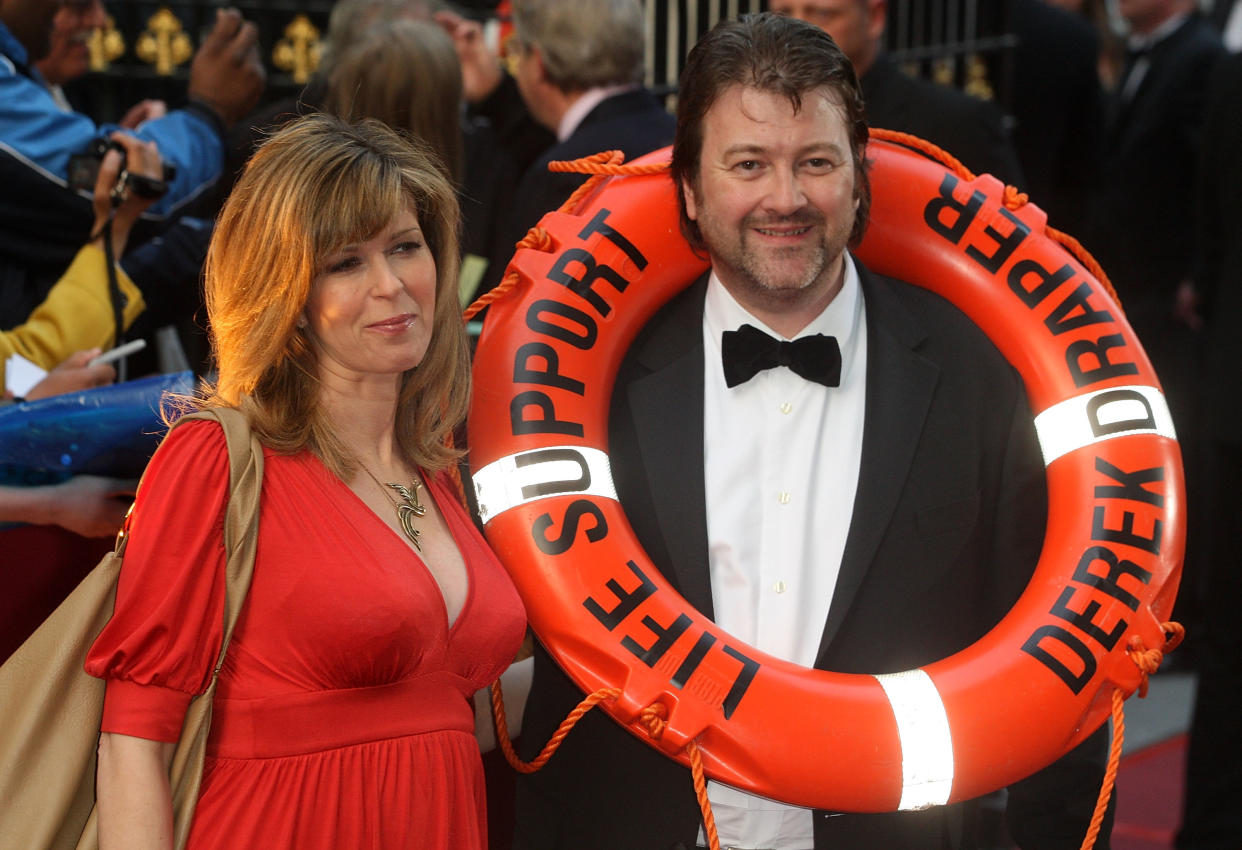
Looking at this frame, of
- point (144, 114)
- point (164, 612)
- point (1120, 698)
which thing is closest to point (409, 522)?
point (164, 612)

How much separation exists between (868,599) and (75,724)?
3.24 ft

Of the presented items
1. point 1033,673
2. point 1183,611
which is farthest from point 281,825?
point 1183,611

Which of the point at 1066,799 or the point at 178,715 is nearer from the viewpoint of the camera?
Result: the point at 178,715

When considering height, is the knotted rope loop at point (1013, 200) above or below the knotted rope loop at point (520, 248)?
above

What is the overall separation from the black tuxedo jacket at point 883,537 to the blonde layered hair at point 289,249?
447mm

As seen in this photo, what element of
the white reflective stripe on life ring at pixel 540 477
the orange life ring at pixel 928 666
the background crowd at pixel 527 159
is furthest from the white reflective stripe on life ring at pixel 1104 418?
the background crowd at pixel 527 159

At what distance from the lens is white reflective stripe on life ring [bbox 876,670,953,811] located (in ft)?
6.50

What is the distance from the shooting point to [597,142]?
3227mm

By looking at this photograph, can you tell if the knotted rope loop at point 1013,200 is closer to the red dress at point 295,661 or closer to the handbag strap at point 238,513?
the red dress at point 295,661

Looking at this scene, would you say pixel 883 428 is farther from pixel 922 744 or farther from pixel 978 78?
pixel 978 78

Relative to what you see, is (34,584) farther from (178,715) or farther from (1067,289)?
(1067,289)

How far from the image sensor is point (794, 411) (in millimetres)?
2131

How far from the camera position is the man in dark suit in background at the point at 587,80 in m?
3.24

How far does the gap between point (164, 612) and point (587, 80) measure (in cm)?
197
